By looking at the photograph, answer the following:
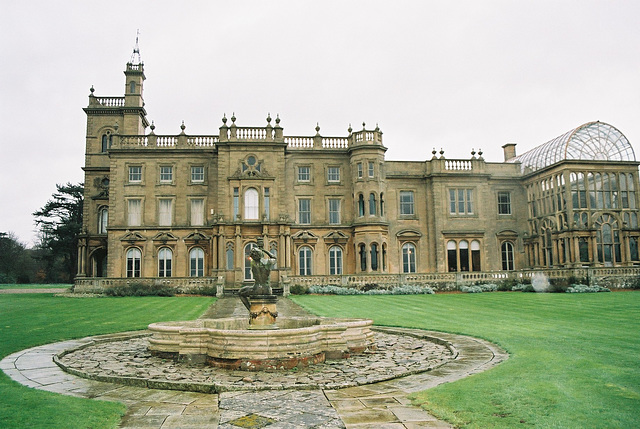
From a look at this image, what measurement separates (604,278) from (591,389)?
30.5 meters

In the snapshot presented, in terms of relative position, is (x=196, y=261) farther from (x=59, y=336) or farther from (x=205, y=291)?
(x=59, y=336)

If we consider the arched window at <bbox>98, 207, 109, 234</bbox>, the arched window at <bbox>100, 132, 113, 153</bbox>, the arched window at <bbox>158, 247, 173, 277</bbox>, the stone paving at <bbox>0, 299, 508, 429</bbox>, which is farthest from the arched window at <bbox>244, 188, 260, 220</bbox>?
the stone paving at <bbox>0, 299, 508, 429</bbox>

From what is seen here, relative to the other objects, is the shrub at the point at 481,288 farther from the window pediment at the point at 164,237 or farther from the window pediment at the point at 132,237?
the window pediment at the point at 132,237

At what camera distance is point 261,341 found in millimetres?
9938

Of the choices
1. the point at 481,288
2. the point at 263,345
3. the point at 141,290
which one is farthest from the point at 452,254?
the point at 263,345

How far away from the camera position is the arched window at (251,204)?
39375 mm

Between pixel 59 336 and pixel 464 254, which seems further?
pixel 464 254

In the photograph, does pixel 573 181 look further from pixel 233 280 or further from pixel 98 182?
pixel 98 182

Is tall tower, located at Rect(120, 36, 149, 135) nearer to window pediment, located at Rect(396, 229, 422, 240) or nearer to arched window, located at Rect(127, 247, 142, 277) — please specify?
arched window, located at Rect(127, 247, 142, 277)

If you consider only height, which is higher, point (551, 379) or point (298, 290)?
point (298, 290)

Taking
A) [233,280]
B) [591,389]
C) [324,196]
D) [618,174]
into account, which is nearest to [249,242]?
[233,280]

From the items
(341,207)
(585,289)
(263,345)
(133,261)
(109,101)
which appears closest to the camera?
(263,345)

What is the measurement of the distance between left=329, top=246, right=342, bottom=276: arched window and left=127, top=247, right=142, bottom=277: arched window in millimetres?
15468

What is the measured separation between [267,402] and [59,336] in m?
9.76
